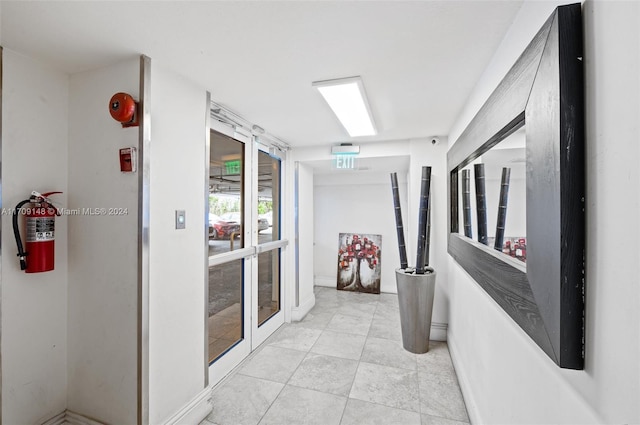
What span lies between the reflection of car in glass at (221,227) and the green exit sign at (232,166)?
51cm

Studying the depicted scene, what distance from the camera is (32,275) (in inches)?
66.0

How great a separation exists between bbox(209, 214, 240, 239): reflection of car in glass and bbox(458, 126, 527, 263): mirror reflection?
84.2 inches

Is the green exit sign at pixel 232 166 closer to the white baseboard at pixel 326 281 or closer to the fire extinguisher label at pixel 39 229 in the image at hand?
the fire extinguisher label at pixel 39 229

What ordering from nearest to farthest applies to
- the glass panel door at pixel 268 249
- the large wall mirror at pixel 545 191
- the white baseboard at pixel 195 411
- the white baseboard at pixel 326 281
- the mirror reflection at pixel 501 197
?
1. the large wall mirror at pixel 545 191
2. the mirror reflection at pixel 501 197
3. the white baseboard at pixel 195 411
4. the glass panel door at pixel 268 249
5. the white baseboard at pixel 326 281

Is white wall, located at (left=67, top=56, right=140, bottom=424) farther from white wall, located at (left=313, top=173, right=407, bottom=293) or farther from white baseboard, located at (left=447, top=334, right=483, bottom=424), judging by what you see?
white wall, located at (left=313, top=173, right=407, bottom=293)

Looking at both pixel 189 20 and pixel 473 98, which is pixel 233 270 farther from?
pixel 473 98

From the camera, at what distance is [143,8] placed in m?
1.23

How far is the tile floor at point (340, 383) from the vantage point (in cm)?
204

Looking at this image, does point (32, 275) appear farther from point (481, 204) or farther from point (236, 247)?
point (481, 204)

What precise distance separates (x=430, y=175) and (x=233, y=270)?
8.20ft

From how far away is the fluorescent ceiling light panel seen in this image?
1915 millimetres

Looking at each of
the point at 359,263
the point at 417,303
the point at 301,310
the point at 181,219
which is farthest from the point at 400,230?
the point at 181,219

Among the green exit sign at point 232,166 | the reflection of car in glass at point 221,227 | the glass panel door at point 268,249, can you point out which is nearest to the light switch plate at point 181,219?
the reflection of car in glass at point 221,227

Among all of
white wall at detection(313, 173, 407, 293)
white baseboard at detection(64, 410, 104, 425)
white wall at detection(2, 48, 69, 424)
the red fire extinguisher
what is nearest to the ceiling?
white wall at detection(2, 48, 69, 424)
